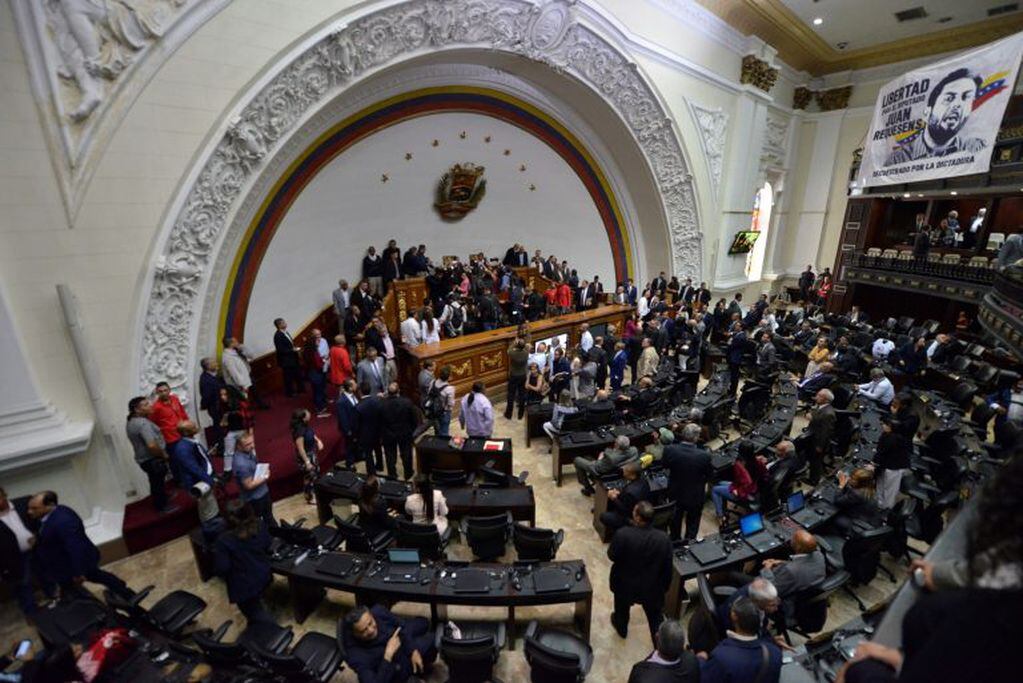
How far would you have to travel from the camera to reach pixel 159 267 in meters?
5.60

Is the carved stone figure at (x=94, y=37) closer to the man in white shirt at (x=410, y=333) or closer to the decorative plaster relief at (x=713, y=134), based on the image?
the man in white shirt at (x=410, y=333)

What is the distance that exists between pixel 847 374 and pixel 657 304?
4397 mm

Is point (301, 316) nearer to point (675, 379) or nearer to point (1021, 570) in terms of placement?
point (675, 379)

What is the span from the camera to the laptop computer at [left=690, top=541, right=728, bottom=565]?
4285mm

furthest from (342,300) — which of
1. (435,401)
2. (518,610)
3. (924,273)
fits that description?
(924,273)

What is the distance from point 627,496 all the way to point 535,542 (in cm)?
102

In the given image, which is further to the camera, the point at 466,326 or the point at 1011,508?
the point at 466,326

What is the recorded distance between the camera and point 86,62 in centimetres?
476

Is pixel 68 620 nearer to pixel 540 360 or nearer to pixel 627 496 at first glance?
pixel 627 496

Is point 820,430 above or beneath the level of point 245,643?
above

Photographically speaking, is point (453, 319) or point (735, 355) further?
point (453, 319)

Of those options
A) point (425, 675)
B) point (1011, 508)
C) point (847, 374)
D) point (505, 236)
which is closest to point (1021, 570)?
point (1011, 508)

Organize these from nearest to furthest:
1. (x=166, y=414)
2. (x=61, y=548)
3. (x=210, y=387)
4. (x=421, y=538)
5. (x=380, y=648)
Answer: (x=380, y=648) → (x=61, y=548) → (x=421, y=538) → (x=166, y=414) → (x=210, y=387)

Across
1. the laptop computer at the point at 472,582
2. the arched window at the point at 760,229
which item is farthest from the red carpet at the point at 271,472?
the arched window at the point at 760,229
